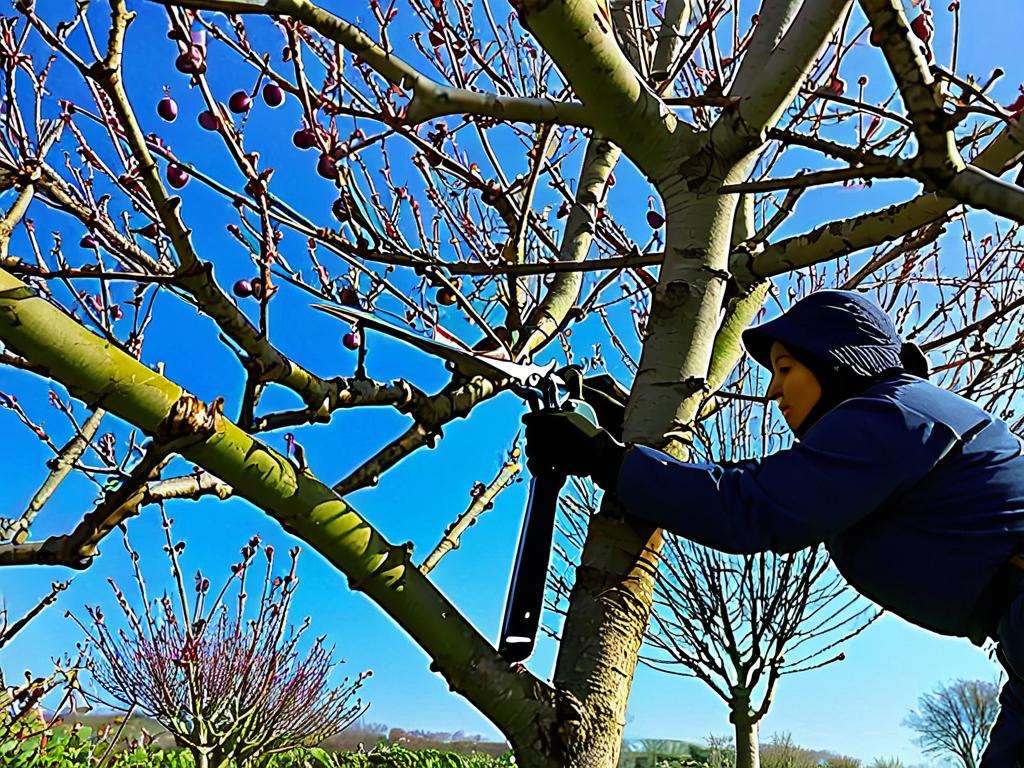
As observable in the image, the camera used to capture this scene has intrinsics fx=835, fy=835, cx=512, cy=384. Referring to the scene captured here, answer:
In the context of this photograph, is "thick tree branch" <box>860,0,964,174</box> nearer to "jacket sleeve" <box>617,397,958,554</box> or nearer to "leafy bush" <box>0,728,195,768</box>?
"jacket sleeve" <box>617,397,958,554</box>

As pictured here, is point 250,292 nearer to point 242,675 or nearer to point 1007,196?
point 1007,196

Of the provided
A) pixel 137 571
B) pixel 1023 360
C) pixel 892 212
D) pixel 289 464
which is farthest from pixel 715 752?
pixel 289 464

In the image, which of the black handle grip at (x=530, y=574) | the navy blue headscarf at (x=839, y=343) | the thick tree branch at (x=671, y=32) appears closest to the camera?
the black handle grip at (x=530, y=574)

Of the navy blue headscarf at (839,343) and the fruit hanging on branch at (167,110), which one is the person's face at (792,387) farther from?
the fruit hanging on branch at (167,110)

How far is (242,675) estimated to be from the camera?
252 inches

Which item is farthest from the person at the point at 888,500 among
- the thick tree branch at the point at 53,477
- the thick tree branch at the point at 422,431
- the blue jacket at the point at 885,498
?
the thick tree branch at the point at 53,477

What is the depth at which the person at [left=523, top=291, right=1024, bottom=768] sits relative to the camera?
1529 mm

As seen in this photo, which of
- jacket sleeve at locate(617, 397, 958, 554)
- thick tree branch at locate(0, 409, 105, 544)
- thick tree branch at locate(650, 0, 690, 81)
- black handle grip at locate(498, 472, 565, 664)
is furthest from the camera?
thick tree branch at locate(650, 0, 690, 81)

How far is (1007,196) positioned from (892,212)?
45.7 inches

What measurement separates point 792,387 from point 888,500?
0.35m

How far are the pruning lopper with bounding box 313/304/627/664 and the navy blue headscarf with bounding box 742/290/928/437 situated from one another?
487mm

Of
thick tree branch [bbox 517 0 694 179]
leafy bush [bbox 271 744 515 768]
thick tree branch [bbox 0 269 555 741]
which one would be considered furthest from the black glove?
leafy bush [bbox 271 744 515 768]

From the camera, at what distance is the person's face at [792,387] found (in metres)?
1.85

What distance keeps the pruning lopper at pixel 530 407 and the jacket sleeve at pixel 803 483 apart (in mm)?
208
